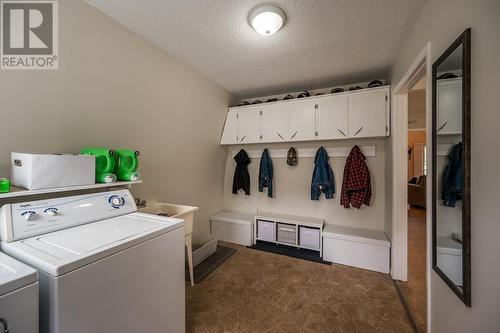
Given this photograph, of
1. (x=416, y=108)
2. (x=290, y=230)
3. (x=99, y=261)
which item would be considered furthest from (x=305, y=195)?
(x=416, y=108)

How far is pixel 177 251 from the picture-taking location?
1.20 m

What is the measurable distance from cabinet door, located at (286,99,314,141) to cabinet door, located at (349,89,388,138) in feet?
1.64

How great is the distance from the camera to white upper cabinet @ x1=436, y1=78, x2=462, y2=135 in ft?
3.11

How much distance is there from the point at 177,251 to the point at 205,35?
6.06ft

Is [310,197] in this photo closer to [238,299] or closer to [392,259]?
[392,259]

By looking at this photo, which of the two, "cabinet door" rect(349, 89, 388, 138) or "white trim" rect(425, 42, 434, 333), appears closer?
"white trim" rect(425, 42, 434, 333)

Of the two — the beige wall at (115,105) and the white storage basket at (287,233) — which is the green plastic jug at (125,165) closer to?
the beige wall at (115,105)

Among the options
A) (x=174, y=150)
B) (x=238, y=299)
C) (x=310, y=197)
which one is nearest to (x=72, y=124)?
(x=174, y=150)

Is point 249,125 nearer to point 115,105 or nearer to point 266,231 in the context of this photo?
point 266,231

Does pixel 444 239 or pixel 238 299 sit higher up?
pixel 444 239

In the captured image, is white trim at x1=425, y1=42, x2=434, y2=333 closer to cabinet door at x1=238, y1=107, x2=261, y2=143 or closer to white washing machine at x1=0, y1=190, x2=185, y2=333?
white washing machine at x1=0, y1=190, x2=185, y2=333

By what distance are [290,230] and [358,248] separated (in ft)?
2.86

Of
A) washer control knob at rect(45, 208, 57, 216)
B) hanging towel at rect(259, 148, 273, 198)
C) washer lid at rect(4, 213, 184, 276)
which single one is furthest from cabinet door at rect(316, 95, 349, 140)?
washer control knob at rect(45, 208, 57, 216)

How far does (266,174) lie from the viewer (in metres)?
3.13
